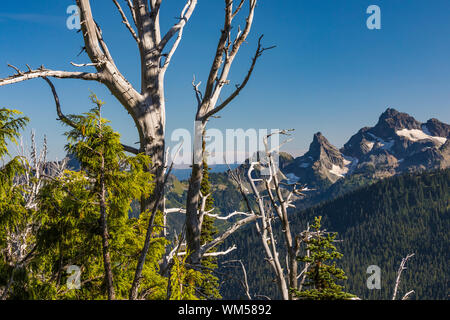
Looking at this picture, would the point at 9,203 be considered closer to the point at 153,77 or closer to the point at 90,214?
the point at 90,214

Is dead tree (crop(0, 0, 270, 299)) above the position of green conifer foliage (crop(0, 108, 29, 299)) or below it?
above

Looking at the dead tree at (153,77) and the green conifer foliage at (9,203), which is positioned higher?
the dead tree at (153,77)

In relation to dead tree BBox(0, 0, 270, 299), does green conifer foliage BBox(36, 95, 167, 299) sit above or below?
below

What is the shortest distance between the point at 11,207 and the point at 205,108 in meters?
3.25

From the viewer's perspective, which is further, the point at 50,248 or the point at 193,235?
the point at 193,235

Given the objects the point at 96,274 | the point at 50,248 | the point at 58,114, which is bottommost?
the point at 96,274

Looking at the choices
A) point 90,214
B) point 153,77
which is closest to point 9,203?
point 90,214

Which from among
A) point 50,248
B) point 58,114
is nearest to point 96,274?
point 50,248

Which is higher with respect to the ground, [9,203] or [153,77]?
[153,77]

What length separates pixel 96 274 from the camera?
16.6 ft

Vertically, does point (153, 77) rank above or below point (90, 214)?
above

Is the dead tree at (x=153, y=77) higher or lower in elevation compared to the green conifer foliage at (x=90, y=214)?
higher
